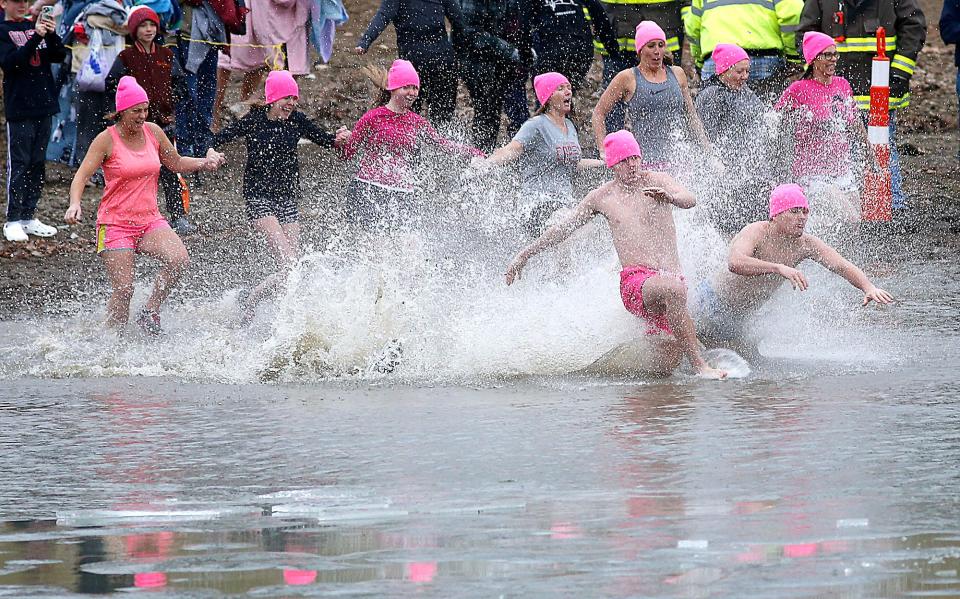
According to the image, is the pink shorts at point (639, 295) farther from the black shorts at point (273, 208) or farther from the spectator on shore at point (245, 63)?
the spectator on shore at point (245, 63)

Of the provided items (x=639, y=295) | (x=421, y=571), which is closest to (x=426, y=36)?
(x=639, y=295)

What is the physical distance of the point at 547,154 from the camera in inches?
457

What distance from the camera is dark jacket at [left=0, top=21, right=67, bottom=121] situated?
521 inches

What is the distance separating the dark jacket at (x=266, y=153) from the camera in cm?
1141

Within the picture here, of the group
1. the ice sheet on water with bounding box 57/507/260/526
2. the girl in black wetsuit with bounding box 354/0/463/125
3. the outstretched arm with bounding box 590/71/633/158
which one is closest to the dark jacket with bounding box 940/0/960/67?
the outstretched arm with bounding box 590/71/633/158

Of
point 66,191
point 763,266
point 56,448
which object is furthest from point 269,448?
point 66,191

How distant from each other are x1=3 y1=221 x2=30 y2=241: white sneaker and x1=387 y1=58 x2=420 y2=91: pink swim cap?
3934 millimetres

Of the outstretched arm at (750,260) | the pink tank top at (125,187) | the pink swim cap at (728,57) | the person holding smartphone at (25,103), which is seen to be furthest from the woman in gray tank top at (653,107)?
the person holding smartphone at (25,103)

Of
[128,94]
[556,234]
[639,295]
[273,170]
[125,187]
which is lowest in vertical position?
[639,295]

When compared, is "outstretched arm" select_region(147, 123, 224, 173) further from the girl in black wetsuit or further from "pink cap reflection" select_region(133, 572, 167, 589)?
"pink cap reflection" select_region(133, 572, 167, 589)

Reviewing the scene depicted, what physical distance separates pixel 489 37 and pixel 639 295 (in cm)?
499

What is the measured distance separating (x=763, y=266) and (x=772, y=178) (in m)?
3.27

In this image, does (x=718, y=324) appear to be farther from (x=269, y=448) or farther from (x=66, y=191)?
(x=66, y=191)

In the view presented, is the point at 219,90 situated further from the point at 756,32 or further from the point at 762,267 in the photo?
the point at 762,267
